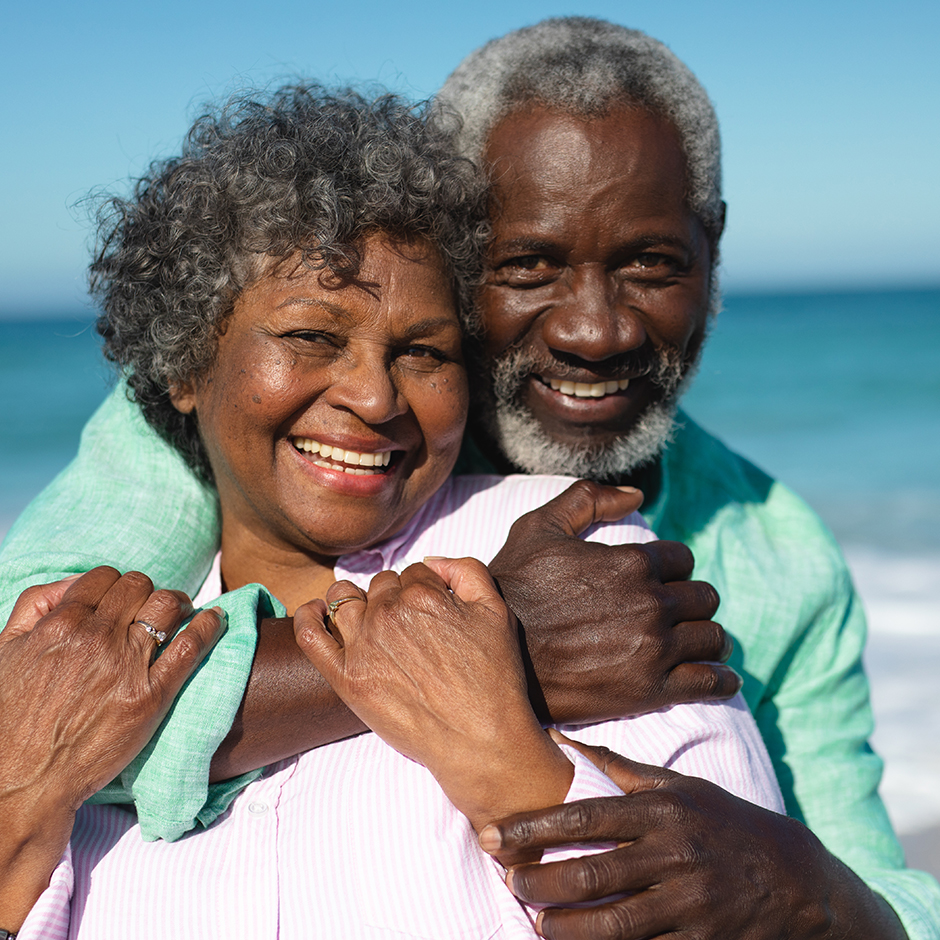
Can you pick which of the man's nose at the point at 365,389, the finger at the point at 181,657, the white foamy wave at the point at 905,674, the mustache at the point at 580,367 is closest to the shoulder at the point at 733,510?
the mustache at the point at 580,367

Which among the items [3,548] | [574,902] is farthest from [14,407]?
[574,902]

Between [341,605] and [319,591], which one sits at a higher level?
[341,605]

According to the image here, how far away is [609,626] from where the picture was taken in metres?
2.02

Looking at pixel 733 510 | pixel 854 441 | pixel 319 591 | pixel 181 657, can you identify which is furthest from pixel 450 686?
pixel 854 441

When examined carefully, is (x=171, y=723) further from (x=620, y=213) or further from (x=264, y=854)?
(x=620, y=213)

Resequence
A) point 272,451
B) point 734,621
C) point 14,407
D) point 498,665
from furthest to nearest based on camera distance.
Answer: point 14,407 → point 734,621 → point 272,451 → point 498,665

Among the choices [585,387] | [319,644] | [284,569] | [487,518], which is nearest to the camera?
[319,644]

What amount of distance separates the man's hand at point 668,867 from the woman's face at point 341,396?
829 mm

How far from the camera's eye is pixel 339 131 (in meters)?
2.33

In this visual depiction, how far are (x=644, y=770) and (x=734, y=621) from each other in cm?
106

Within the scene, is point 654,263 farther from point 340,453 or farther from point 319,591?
point 319,591

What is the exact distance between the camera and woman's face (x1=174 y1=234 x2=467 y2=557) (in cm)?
218

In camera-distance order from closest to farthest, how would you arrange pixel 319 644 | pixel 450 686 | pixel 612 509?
pixel 450 686 → pixel 319 644 → pixel 612 509

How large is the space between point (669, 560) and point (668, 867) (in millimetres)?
701
